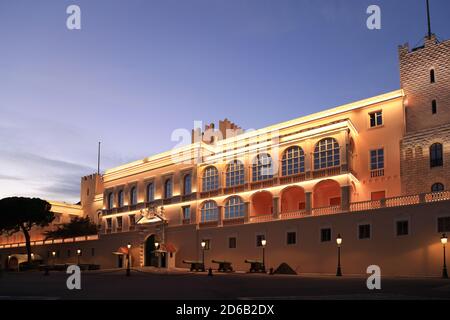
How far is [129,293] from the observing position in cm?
2291

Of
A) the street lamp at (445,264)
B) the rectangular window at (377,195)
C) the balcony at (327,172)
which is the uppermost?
the balcony at (327,172)

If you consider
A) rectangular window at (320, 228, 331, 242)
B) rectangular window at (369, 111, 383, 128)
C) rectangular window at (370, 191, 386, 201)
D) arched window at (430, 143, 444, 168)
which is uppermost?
rectangular window at (369, 111, 383, 128)

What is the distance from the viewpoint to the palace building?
36.1 meters

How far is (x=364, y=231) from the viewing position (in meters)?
37.2

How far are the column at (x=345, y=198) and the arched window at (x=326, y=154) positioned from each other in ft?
7.47

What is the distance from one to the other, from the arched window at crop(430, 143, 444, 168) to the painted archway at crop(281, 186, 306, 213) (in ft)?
37.2

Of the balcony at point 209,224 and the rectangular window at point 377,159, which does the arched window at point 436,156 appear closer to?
the rectangular window at point 377,159

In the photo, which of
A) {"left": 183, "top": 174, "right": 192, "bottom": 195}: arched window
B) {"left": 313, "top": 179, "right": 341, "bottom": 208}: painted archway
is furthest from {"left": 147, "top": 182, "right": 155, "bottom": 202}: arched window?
{"left": 313, "top": 179, "right": 341, "bottom": 208}: painted archway

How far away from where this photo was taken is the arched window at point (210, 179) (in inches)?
1992

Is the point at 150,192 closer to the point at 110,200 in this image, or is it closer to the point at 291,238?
the point at 110,200

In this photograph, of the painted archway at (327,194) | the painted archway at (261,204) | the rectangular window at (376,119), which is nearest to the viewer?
the rectangular window at (376,119)

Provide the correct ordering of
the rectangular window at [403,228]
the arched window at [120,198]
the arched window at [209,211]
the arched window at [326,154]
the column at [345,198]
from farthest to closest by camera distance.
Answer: the arched window at [120,198], the arched window at [209,211], the arched window at [326,154], the column at [345,198], the rectangular window at [403,228]

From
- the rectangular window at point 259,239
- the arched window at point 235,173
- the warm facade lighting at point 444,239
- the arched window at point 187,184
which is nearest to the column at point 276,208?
the rectangular window at point 259,239

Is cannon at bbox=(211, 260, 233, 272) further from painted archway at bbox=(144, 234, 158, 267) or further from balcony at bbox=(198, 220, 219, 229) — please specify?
painted archway at bbox=(144, 234, 158, 267)
